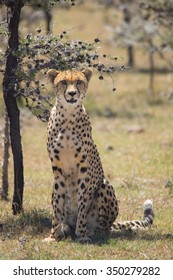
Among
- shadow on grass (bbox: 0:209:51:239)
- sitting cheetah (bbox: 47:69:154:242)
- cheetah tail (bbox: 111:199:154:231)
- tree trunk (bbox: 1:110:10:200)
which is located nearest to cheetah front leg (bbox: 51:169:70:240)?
sitting cheetah (bbox: 47:69:154:242)

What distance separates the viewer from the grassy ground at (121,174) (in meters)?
8.12

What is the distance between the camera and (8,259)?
7.78m

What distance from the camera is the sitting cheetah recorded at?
8.41 metres

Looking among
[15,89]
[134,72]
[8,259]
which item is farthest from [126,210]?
[134,72]

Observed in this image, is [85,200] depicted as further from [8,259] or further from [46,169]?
[46,169]

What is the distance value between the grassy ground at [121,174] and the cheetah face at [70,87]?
4.87 ft

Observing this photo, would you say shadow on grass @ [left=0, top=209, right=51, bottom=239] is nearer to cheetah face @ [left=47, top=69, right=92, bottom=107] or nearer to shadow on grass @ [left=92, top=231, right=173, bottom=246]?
shadow on grass @ [left=92, top=231, right=173, bottom=246]

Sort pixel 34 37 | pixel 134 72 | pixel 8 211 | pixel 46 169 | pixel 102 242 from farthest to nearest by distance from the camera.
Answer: pixel 134 72 < pixel 46 169 < pixel 8 211 < pixel 34 37 < pixel 102 242

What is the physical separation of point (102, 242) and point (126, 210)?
2037 mm

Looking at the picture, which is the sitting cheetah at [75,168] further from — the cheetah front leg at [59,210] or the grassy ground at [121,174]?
the grassy ground at [121,174]

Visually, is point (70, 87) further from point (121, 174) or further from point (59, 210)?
point (121, 174)

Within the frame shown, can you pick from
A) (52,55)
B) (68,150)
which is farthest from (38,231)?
(52,55)

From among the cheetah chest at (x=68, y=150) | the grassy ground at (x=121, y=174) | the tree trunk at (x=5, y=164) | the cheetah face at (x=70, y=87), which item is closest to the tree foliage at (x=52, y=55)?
the cheetah face at (x=70, y=87)
